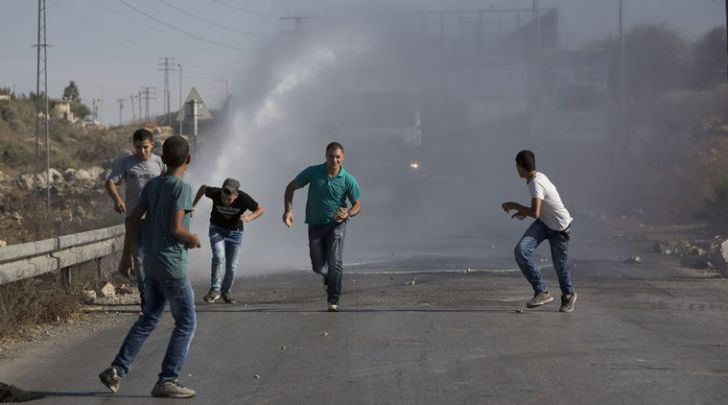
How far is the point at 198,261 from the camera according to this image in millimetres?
18734

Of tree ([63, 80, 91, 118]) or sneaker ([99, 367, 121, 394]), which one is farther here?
tree ([63, 80, 91, 118])

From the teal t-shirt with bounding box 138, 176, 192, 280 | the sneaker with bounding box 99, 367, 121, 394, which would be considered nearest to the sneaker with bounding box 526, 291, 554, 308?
the teal t-shirt with bounding box 138, 176, 192, 280

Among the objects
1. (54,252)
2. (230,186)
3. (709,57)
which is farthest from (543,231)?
(709,57)

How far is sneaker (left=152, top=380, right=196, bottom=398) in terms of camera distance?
7355 millimetres

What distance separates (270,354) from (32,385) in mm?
1947

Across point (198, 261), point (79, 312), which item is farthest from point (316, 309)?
point (198, 261)

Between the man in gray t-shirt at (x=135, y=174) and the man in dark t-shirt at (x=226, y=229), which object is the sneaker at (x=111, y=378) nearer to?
the man in gray t-shirt at (x=135, y=174)

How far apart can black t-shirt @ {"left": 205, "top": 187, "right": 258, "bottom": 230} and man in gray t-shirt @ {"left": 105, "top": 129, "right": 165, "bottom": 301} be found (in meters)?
1.17

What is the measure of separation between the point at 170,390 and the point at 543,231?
573cm

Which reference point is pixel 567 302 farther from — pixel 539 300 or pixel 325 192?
pixel 325 192

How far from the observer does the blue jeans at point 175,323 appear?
290 inches

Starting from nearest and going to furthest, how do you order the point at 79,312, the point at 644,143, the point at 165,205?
the point at 165,205, the point at 79,312, the point at 644,143

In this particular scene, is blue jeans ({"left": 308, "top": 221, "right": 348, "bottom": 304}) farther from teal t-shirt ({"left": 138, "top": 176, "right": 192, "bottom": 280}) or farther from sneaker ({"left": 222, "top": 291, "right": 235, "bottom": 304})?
teal t-shirt ({"left": 138, "top": 176, "right": 192, "bottom": 280})

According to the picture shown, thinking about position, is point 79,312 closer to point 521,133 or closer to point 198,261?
point 198,261
